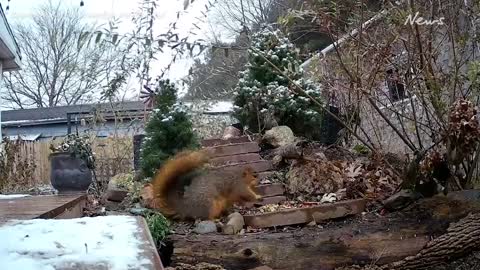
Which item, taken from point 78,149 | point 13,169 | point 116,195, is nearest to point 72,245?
point 116,195

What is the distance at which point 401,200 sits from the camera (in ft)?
11.7

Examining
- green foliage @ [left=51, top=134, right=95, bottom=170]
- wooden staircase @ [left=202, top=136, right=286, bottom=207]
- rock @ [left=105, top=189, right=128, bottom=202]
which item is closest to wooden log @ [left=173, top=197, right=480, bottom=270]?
wooden staircase @ [left=202, top=136, right=286, bottom=207]

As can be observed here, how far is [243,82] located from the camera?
581 centimetres

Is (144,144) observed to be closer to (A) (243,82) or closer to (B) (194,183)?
(B) (194,183)

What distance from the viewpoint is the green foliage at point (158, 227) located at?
3447 millimetres

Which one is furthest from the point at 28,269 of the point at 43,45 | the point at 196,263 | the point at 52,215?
the point at 43,45

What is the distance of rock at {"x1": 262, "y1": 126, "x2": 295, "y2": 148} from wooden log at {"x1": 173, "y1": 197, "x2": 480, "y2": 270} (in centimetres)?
166

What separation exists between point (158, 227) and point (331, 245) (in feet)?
3.68

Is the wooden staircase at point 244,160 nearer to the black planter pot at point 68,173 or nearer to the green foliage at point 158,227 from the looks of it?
the green foliage at point 158,227

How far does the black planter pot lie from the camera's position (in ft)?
15.7

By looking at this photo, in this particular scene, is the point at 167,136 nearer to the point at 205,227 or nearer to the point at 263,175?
the point at 263,175

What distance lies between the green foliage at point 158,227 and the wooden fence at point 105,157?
10.6 feet

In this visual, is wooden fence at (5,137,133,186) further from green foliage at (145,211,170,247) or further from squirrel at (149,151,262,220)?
green foliage at (145,211,170,247)

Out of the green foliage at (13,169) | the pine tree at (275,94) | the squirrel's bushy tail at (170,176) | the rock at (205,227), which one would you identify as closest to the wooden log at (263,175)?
the squirrel's bushy tail at (170,176)
